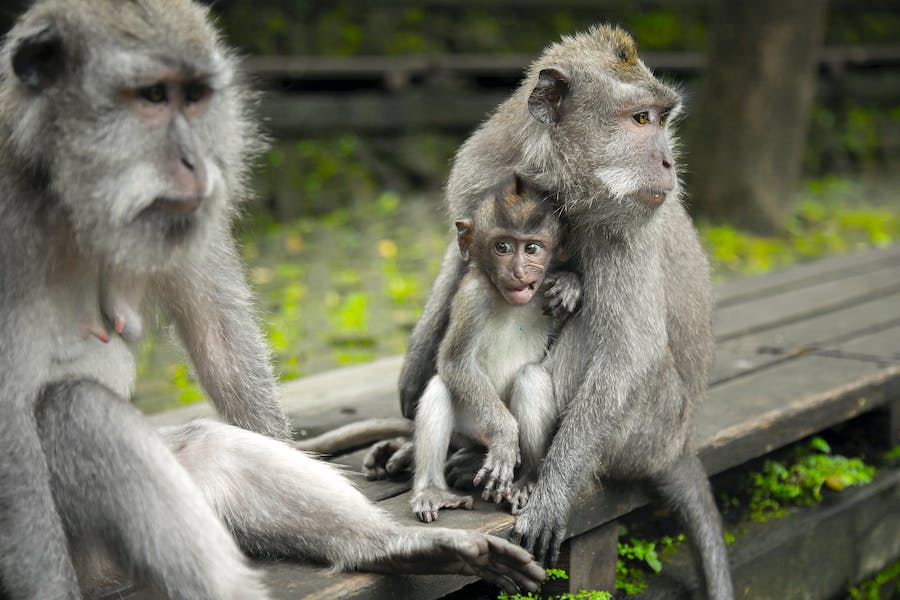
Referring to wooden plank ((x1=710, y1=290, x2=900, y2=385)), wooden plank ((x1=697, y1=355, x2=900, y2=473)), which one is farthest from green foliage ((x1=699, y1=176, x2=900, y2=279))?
wooden plank ((x1=697, y1=355, x2=900, y2=473))

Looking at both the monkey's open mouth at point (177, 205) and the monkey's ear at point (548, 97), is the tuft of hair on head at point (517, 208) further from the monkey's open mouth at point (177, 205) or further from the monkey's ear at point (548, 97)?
the monkey's open mouth at point (177, 205)

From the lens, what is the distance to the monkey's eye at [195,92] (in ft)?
8.65

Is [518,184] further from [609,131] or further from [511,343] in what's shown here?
[511,343]

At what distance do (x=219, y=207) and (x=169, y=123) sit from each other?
27cm

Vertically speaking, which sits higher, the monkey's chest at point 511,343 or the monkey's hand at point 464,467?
the monkey's chest at point 511,343

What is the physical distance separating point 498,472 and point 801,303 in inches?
132

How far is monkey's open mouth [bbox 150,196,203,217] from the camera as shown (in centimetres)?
262

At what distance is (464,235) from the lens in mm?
3537

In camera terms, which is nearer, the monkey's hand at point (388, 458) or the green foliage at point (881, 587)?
the monkey's hand at point (388, 458)

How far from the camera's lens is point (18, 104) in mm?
2637

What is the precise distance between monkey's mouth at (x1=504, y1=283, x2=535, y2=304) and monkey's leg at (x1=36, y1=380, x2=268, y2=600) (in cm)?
124

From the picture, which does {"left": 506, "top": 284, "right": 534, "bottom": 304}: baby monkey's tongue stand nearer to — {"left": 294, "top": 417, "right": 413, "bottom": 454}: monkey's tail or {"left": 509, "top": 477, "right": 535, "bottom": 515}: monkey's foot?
{"left": 509, "top": 477, "right": 535, "bottom": 515}: monkey's foot

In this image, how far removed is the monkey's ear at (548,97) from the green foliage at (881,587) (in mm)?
2580

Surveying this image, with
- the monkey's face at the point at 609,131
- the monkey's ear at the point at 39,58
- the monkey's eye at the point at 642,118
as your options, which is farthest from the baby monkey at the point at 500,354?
the monkey's ear at the point at 39,58
